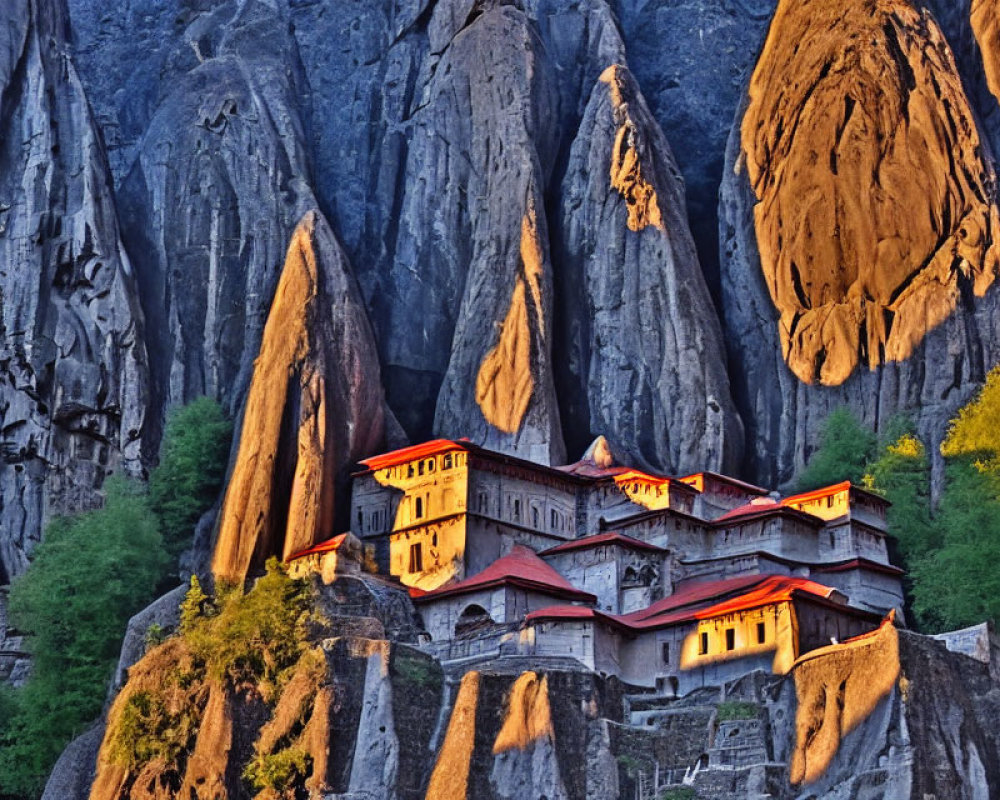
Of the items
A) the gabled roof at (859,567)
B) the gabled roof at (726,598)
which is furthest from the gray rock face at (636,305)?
the gabled roof at (726,598)

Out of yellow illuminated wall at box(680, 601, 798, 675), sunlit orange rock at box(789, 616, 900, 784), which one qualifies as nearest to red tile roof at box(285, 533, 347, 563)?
yellow illuminated wall at box(680, 601, 798, 675)

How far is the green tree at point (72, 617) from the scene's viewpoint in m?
82.3

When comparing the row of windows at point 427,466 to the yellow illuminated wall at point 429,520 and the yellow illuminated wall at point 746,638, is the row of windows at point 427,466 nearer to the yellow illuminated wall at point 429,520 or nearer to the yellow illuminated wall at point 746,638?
the yellow illuminated wall at point 429,520

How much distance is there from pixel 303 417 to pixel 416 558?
8189 millimetres

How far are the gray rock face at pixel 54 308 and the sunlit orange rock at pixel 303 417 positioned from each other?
761 cm

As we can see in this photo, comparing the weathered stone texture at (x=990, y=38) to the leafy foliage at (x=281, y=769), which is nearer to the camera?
the leafy foliage at (x=281, y=769)

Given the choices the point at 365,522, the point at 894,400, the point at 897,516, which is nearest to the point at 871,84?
the point at 894,400

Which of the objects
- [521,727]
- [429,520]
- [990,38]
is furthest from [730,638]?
[990,38]

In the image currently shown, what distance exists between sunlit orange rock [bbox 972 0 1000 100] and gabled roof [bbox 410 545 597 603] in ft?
110

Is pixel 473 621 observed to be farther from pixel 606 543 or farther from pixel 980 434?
pixel 980 434

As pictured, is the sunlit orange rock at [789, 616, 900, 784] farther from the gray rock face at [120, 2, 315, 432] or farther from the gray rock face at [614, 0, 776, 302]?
the gray rock face at [614, 0, 776, 302]

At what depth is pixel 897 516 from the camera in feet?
279

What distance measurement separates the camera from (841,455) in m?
89.3

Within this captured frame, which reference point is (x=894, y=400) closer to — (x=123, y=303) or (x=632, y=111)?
(x=632, y=111)
